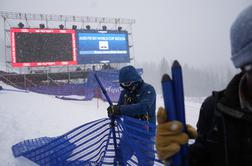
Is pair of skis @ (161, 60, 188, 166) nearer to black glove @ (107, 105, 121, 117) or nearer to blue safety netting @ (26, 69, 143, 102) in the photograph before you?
black glove @ (107, 105, 121, 117)

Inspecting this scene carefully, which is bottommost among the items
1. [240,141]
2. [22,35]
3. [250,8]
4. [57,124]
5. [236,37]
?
[57,124]

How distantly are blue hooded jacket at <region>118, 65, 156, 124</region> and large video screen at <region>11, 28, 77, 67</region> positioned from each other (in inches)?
890

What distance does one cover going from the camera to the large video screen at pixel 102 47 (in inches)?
1104

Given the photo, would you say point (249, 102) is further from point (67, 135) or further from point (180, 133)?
point (67, 135)

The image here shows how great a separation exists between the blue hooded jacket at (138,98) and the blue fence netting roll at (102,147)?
19 centimetres

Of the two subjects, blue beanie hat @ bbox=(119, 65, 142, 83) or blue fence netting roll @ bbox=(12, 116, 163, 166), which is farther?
blue beanie hat @ bbox=(119, 65, 142, 83)

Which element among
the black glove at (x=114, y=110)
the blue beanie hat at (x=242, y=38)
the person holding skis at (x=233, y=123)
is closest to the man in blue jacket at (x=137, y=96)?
the black glove at (x=114, y=110)

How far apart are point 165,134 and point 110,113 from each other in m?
2.49

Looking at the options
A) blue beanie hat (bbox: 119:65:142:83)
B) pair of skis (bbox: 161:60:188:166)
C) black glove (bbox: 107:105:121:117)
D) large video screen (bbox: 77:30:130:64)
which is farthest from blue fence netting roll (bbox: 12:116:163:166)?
large video screen (bbox: 77:30:130:64)

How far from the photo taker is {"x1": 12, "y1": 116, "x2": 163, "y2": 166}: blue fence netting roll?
4059 mm

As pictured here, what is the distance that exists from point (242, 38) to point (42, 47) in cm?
2597

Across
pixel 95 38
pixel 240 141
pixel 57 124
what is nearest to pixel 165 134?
pixel 240 141

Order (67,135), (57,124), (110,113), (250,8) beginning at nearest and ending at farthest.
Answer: (250,8) < (110,113) < (67,135) < (57,124)

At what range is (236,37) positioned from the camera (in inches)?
60.7
